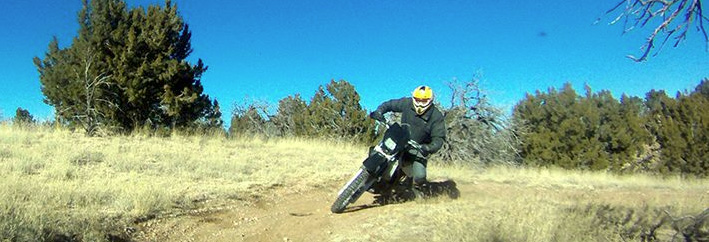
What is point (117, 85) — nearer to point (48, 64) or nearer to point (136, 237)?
point (48, 64)

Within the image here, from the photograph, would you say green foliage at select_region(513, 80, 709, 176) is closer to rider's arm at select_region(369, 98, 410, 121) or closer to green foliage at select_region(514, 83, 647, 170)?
green foliage at select_region(514, 83, 647, 170)

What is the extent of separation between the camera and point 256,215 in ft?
23.0

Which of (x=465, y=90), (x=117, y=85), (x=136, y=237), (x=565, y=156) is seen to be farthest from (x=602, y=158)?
(x=136, y=237)

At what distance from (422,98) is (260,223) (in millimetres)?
2812

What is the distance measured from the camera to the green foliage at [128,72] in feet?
59.7

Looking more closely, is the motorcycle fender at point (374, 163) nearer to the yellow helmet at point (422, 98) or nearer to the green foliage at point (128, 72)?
the yellow helmet at point (422, 98)

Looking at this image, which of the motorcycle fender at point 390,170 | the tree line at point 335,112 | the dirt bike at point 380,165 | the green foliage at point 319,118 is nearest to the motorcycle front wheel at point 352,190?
the dirt bike at point 380,165

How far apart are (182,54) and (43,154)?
12.4 meters

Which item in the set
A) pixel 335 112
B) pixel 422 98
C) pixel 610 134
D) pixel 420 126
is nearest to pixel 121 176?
pixel 420 126

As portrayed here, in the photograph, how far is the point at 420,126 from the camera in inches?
289

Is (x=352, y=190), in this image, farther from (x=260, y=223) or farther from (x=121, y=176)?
(x=121, y=176)

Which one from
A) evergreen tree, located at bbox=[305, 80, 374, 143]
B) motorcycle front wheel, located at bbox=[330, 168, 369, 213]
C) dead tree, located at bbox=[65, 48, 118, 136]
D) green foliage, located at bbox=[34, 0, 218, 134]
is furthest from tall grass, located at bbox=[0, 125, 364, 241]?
evergreen tree, located at bbox=[305, 80, 374, 143]

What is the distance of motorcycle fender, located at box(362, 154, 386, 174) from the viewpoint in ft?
21.6

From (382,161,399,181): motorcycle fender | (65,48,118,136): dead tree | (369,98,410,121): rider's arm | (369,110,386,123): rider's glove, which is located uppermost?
(65,48,118,136): dead tree
